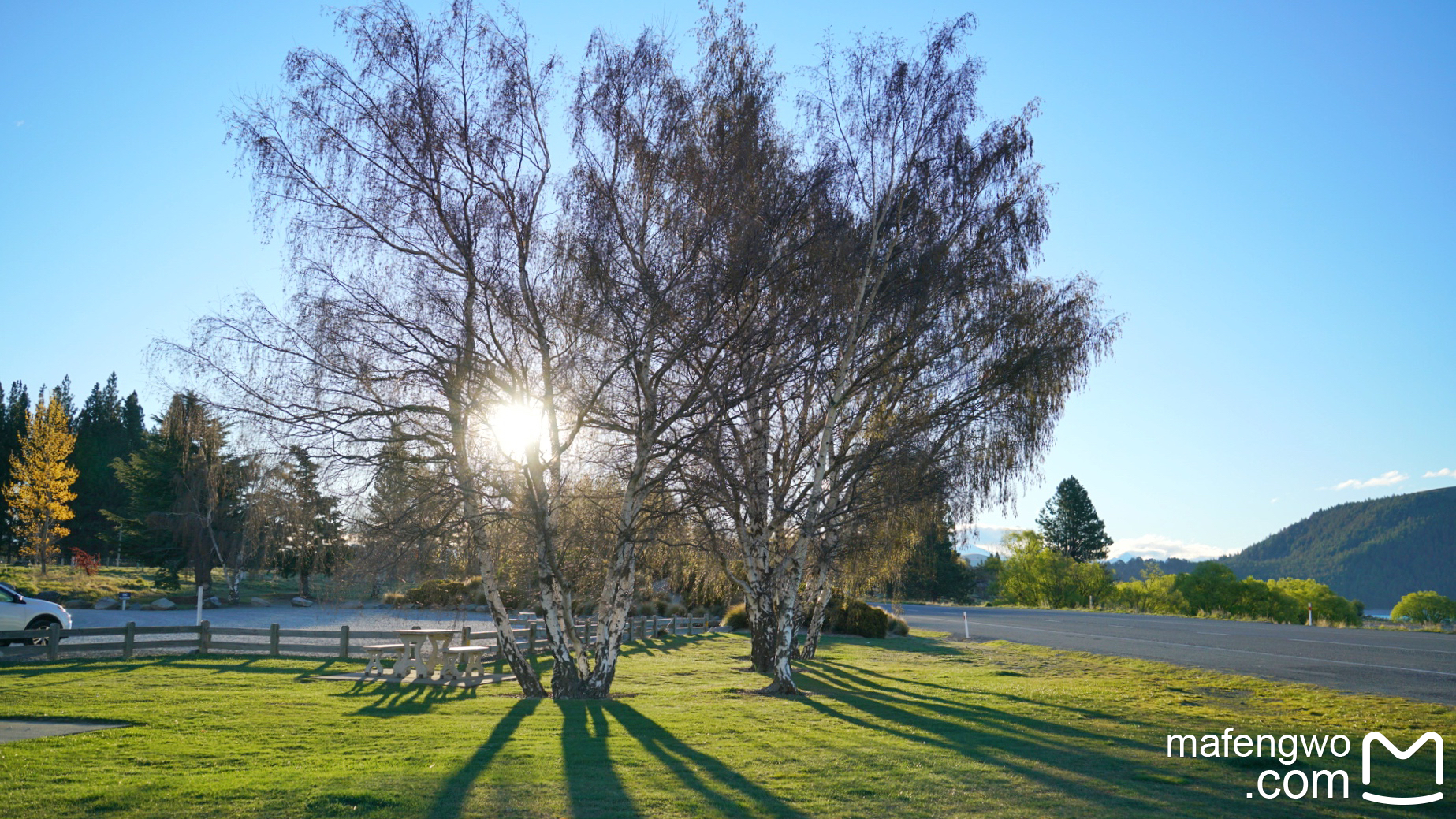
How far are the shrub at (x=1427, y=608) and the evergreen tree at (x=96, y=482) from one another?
77886 millimetres

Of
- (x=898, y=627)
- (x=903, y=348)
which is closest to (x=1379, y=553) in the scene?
(x=898, y=627)

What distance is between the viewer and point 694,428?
550 inches

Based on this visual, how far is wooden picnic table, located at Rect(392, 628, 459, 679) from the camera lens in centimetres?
1738

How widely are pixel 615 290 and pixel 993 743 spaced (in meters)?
8.00

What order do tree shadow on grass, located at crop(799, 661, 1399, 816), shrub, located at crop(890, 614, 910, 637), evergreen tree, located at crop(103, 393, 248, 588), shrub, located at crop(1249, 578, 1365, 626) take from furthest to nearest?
shrub, located at crop(1249, 578, 1365, 626) → evergreen tree, located at crop(103, 393, 248, 588) → shrub, located at crop(890, 614, 910, 637) → tree shadow on grass, located at crop(799, 661, 1399, 816)

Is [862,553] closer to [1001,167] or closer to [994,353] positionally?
[994,353]

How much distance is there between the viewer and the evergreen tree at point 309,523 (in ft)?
40.7

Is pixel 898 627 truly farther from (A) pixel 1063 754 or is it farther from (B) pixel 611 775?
(B) pixel 611 775

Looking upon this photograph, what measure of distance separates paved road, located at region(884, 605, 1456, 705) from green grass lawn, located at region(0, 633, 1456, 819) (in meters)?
1.97

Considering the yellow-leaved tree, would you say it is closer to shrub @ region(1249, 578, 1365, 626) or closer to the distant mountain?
shrub @ region(1249, 578, 1365, 626)

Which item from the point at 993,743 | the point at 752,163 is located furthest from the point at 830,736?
the point at 752,163

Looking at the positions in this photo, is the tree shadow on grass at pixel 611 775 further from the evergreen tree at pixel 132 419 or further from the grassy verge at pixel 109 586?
the evergreen tree at pixel 132 419

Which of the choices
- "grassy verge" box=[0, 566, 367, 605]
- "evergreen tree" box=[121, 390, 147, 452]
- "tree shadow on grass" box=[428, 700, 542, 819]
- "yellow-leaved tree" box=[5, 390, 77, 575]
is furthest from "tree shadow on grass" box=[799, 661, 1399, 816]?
"evergreen tree" box=[121, 390, 147, 452]

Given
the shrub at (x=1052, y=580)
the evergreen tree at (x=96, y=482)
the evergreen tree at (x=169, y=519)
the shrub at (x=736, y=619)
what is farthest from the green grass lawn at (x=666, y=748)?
the evergreen tree at (x=96, y=482)
